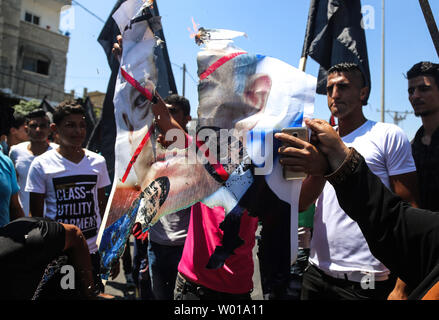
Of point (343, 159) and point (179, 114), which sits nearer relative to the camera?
point (343, 159)

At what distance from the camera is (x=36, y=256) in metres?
1.63

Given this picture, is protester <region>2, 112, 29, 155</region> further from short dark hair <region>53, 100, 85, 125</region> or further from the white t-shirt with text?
the white t-shirt with text

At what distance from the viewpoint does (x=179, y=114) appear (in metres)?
2.37

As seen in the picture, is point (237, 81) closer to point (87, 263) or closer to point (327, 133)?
point (327, 133)

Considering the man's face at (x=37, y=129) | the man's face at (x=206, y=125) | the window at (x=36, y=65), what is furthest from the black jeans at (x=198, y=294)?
the window at (x=36, y=65)

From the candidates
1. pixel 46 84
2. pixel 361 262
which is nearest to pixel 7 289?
pixel 361 262

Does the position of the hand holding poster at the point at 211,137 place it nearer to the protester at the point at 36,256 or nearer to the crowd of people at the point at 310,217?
Answer: the crowd of people at the point at 310,217

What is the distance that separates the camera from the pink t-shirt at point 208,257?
1.68 meters

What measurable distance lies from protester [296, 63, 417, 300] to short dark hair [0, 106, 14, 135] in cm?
223

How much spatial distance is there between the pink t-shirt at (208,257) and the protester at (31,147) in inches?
101

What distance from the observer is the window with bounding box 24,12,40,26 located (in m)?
19.5
